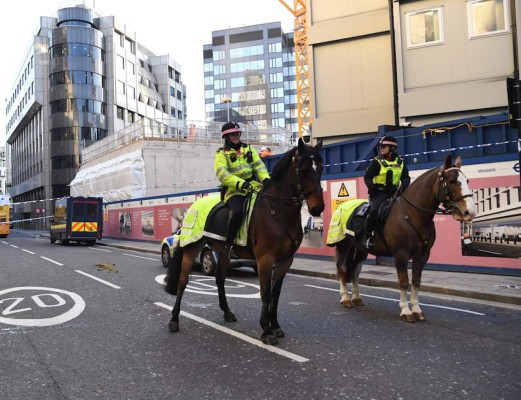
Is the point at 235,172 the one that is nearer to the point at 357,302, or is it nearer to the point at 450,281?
the point at 357,302

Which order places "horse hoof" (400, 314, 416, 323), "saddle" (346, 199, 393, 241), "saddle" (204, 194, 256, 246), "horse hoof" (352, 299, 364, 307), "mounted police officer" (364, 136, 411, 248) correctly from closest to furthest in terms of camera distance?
"saddle" (204, 194, 256, 246) < "horse hoof" (400, 314, 416, 323) < "saddle" (346, 199, 393, 241) < "mounted police officer" (364, 136, 411, 248) < "horse hoof" (352, 299, 364, 307)

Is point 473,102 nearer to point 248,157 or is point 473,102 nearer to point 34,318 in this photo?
point 248,157

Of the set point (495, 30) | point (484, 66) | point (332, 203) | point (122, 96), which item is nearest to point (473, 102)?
point (484, 66)

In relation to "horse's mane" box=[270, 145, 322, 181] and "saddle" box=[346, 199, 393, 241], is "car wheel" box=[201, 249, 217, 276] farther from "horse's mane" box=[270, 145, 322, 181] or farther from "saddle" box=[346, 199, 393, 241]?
"horse's mane" box=[270, 145, 322, 181]

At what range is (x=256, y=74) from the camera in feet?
391

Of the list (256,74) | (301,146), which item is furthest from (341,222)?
(256,74)

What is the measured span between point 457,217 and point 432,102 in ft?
37.9

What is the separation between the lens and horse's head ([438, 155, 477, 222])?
5.98 meters

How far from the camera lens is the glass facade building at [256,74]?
117 m

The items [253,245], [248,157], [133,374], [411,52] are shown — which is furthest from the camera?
[411,52]

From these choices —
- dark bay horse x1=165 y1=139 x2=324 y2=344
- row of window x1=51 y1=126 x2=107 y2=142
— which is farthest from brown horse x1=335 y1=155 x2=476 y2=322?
row of window x1=51 y1=126 x2=107 y2=142

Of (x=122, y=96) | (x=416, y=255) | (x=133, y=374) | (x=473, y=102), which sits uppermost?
(x=122, y=96)

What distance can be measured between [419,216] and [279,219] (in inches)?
87.3

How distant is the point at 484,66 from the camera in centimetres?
1577
